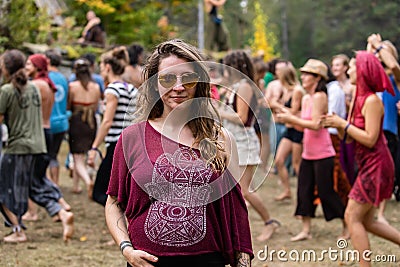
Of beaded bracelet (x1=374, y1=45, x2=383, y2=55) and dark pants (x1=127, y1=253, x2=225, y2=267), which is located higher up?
beaded bracelet (x1=374, y1=45, x2=383, y2=55)

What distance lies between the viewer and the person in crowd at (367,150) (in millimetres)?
5543

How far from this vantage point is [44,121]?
27.2 feet

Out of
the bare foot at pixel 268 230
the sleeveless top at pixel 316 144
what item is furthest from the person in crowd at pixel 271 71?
the bare foot at pixel 268 230

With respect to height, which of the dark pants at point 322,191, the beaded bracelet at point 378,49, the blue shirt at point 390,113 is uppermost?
the beaded bracelet at point 378,49

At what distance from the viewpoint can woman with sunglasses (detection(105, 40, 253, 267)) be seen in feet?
10.4

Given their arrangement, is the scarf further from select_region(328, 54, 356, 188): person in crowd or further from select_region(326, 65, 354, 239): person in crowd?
select_region(328, 54, 356, 188): person in crowd

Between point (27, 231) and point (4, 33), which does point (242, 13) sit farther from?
point (27, 231)

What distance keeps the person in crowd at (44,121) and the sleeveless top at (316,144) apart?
9.13 feet

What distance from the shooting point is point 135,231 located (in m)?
3.22

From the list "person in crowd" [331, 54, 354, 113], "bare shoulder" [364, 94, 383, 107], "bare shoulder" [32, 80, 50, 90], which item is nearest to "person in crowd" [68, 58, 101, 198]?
"bare shoulder" [32, 80, 50, 90]

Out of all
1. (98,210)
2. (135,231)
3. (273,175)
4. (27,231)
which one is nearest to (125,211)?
(135,231)

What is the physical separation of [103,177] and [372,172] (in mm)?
2730

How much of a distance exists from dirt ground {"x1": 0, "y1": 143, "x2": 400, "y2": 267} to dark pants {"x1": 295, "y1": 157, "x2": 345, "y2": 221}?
0.31m

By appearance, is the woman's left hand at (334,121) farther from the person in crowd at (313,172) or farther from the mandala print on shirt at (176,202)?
the mandala print on shirt at (176,202)
